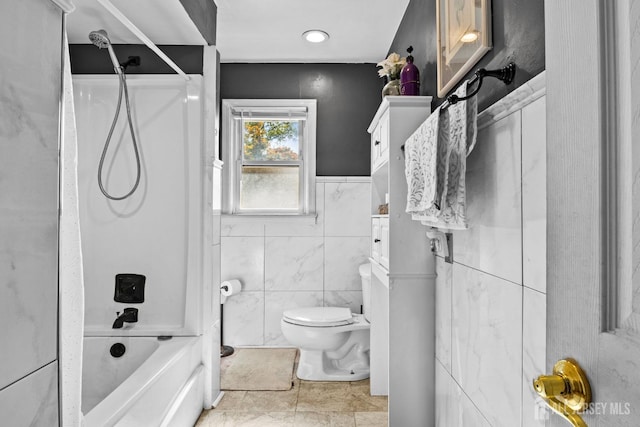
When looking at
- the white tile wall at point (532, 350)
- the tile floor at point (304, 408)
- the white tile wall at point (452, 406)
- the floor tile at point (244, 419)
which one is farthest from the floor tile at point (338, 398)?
the white tile wall at point (532, 350)

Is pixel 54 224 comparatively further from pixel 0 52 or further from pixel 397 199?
pixel 397 199

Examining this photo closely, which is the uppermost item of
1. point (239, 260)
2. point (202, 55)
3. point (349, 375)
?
point (202, 55)

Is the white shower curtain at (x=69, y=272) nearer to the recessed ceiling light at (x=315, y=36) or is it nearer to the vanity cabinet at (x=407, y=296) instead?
the vanity cabinet at (x=407, y=296)

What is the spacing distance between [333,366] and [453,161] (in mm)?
2004

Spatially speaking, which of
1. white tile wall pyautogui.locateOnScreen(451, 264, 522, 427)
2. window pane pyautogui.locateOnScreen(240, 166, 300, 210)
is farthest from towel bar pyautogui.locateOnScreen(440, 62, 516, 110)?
window pane pyautogui.locateOnScreen(240, 166, 300, 210)

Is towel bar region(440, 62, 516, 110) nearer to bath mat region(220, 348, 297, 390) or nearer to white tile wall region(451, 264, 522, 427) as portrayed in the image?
white tile wall region(451, 264, 522, 427)

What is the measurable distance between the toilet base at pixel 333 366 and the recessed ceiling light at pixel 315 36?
7.29ft

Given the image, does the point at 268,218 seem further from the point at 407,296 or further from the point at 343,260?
the point at 407,296

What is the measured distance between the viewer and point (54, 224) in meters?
0.82

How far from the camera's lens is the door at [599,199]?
1.28ft

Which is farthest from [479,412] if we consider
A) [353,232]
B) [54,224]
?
[353,232]

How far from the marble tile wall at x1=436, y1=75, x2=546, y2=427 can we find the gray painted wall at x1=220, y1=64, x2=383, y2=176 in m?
1.89

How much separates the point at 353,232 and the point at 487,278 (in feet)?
6.80

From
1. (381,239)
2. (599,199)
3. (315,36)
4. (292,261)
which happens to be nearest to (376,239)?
(381,239)
